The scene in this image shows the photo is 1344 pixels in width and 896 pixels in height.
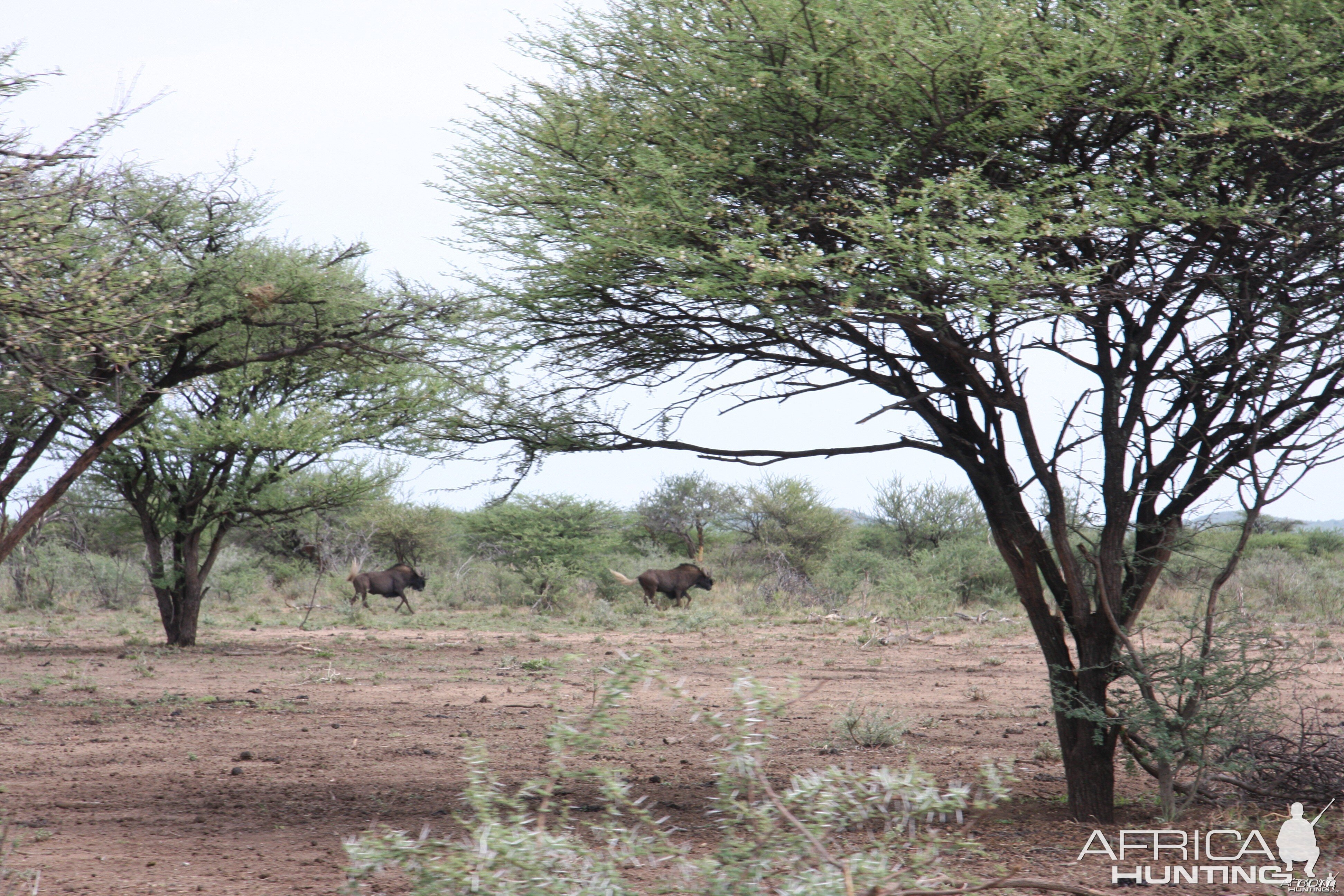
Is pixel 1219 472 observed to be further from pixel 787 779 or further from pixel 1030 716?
pixel 1030 716

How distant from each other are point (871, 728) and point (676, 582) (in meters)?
15.7

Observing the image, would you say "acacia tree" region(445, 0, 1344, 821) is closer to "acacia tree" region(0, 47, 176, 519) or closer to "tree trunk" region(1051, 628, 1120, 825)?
"tree trunk" region(1051, 628, 1120, 825)

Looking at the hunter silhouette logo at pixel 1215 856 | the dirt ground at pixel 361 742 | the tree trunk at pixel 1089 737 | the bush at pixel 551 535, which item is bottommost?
the dirt ground at pixel 361 742

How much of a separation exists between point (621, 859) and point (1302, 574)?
2463 centimetres

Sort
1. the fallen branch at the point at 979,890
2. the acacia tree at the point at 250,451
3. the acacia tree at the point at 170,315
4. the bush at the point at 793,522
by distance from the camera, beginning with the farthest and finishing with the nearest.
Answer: the bush at the point at 793,522, the acacia tree at the point at 250,451, the acacia tree at the point at 170,315, the fallen branch at the point at 979,890

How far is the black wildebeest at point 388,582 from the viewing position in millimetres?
23516

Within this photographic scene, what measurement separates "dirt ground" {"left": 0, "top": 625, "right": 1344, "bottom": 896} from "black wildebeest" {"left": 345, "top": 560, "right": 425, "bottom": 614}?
6940 mm


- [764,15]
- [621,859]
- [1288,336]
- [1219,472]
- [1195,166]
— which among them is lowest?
[621,859]

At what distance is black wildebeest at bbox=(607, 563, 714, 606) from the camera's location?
2364cm

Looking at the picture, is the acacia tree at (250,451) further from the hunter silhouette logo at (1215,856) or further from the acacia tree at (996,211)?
the hunter silhouette logo at (1215,856)

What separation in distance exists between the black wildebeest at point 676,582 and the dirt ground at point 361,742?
714 cm

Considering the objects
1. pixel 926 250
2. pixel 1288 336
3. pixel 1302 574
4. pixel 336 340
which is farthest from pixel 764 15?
pixel 1302 574

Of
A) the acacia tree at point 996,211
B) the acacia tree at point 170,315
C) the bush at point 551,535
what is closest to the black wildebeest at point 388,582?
the bush at point 551,535

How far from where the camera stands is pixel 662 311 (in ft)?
21.2
